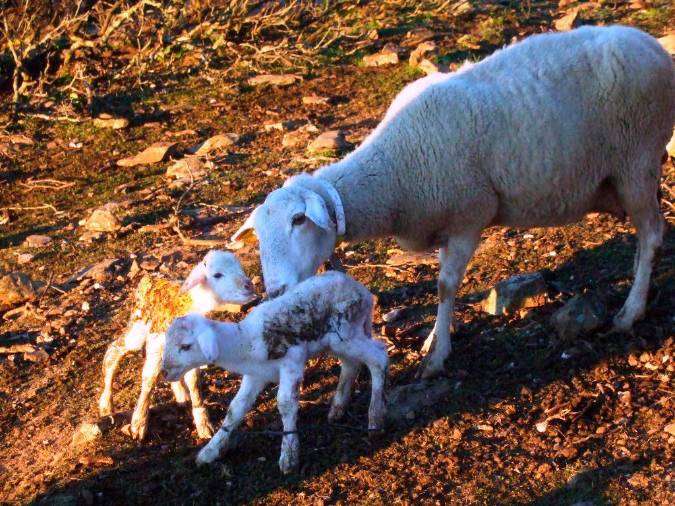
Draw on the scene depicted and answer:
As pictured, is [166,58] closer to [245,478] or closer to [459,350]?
[459,350]

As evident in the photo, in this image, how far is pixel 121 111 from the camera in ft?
39.2

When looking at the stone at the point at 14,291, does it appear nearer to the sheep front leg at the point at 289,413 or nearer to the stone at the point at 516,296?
the sheep front leg at the point at 289,413

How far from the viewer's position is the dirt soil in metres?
5.10

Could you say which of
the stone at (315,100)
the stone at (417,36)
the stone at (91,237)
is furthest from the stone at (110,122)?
the stone at (417,36)

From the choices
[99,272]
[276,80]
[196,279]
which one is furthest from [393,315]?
[276,80]

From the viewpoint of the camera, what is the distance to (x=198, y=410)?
18.5ft

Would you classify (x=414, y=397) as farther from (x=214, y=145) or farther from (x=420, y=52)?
(x=420, y=52)

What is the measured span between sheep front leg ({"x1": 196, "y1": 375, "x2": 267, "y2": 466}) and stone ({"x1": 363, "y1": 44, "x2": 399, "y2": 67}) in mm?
8003

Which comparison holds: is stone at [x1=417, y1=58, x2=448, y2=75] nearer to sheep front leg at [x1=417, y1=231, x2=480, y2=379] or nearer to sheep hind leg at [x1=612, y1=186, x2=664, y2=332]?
sheep hind leg at [x1=612, y1=186, x2=664, y2=332]

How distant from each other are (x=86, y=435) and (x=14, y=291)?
256 cm

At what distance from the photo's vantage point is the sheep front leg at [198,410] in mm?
5562

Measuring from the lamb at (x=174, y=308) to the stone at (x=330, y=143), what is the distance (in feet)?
14.5

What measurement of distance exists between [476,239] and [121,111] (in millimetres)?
6913

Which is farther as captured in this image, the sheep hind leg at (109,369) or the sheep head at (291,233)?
the sheep hind leg at (109,369)
